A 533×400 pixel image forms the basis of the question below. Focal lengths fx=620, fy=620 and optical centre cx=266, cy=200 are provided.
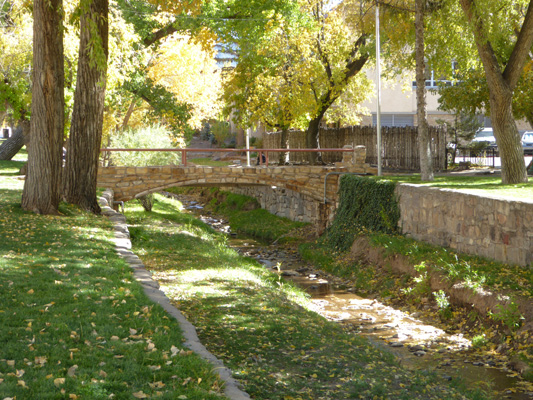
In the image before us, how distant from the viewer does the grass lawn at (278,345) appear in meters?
6.26

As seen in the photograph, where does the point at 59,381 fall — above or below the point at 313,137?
below

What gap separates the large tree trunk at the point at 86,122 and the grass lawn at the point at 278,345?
9.05 ft

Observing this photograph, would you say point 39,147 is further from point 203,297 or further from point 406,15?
point 406,15

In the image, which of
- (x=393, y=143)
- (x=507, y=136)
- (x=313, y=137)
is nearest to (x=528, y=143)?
(x=393, y=143)

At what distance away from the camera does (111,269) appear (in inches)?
332

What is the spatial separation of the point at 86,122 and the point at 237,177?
334 inches

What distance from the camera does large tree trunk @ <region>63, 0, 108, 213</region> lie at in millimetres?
13367

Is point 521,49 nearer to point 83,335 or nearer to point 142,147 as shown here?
point 83,335

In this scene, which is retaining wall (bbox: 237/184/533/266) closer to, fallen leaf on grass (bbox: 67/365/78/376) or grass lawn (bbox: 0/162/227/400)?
grass lawn (bbox: 0/162/227/400)

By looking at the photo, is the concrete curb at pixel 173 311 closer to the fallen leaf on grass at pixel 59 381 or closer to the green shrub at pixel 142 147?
the fallen leaf on grass at pixel 59 381

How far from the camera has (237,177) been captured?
21891 mm

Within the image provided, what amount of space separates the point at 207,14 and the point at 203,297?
1608 centimetres

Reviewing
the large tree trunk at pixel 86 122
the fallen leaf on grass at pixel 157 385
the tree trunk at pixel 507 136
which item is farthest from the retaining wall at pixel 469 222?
the fallen leaf on grass at pixel 157 385

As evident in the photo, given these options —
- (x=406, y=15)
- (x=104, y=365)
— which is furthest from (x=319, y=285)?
(x=104, y=365)
